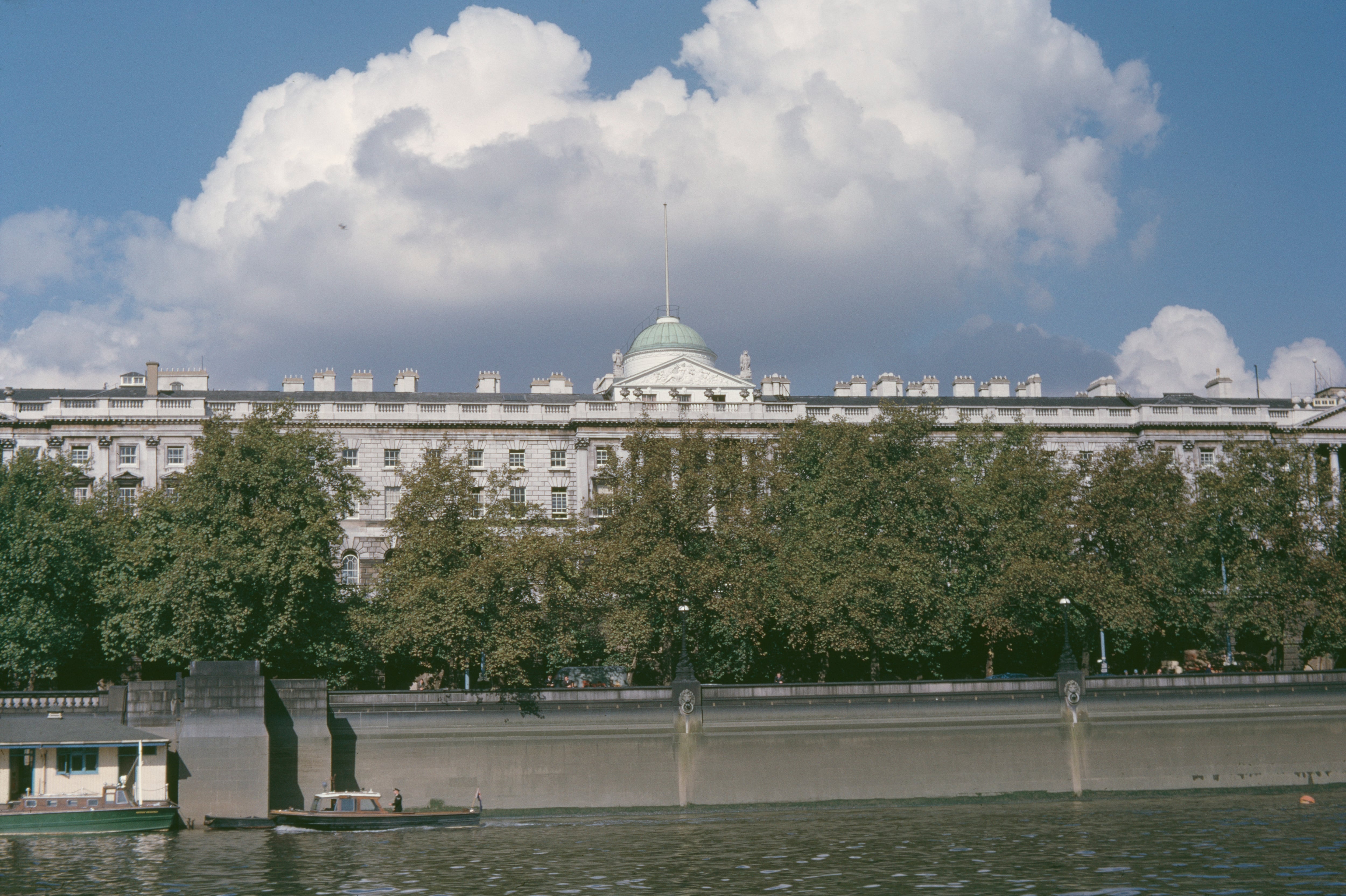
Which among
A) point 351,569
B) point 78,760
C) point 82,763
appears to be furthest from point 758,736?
point 351,569

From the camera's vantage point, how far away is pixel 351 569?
271 ft

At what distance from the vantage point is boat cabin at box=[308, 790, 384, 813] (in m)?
50.8

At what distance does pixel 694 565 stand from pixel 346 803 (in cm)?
1911

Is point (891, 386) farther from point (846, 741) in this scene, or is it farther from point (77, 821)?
point (77, 821)

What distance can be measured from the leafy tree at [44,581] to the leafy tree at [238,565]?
1728 mm

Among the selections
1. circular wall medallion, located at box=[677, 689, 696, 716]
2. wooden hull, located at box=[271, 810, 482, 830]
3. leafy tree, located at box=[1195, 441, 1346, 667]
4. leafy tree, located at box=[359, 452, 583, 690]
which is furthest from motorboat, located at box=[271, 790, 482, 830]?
leafy tree, located at box=[1195, 441, 1346, 667]

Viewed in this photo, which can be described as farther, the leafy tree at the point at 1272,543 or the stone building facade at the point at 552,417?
the stone building facade at the point at 552,417

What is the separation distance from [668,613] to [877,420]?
1829 cm

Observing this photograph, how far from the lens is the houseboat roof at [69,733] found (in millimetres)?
50188

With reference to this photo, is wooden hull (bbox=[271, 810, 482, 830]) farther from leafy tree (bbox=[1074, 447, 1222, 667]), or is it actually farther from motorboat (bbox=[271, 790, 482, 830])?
leafy tree (bbox=[1074, 447, 1222, 667])

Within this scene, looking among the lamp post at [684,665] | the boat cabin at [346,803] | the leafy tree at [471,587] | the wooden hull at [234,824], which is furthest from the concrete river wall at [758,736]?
the boat cabin at [346,803]

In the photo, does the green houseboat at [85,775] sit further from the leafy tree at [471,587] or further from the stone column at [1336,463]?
the stone column at [1336,463]

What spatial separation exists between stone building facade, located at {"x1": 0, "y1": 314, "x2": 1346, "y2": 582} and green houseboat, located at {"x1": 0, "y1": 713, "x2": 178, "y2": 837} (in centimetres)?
2743

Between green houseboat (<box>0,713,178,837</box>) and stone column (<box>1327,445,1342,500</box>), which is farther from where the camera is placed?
stone column (<box>1327,445,1342,500</box>)
